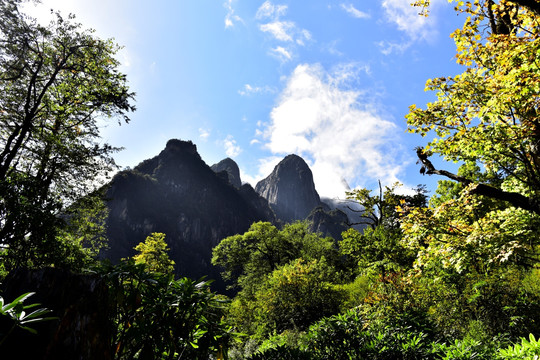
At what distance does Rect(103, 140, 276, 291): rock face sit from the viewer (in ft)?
288

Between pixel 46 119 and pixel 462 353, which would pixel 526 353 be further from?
pixel 46 119

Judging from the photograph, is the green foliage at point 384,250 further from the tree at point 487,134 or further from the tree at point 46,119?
the tree at point 46,119

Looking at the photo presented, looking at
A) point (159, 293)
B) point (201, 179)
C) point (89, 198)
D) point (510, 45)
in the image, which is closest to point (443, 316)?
point (510, 45)

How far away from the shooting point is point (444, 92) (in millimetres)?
5652

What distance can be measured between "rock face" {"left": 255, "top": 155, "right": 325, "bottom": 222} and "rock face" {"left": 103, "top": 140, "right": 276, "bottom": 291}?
35198 mm

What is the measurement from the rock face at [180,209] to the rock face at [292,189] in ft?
115

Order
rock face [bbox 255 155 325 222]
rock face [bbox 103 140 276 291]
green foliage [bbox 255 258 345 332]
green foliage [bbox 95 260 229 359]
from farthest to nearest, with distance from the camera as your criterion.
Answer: rock face [bbox 255 155 325 222] → rock face [bbox 103 140 276 291] → green foliage [bbox 255 258 345 332] → green foliage [bbox 95 260 229 359]

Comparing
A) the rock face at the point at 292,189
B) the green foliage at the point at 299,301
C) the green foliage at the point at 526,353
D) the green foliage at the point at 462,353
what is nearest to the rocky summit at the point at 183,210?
→ the rock face at the point at 292,189

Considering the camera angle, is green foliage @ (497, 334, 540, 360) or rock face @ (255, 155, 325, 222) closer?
green foliage @ (497, 334, 540, 360)

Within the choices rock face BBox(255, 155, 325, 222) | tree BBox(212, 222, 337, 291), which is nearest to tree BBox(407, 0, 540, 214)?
tree BBox(212, 222, 337, 291)

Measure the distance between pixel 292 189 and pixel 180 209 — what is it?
81.0 m

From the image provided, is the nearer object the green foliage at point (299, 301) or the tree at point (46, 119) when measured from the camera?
the tree at point (46, 119)

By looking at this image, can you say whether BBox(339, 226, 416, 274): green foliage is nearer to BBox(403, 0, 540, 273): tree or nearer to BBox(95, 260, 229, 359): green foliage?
BBox(403, 0, 540, 273): tree

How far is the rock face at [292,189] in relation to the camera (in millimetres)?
158750
